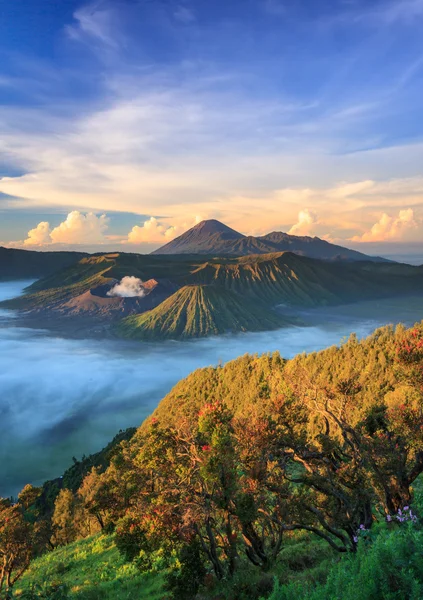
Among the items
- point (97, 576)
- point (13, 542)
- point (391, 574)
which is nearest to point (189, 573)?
point (391, 574)

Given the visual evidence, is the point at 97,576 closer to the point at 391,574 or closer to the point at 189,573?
the point at 189,573

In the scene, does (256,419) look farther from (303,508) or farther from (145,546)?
(145,546)

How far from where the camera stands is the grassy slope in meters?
21.3

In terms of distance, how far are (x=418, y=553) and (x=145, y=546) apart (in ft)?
41.1

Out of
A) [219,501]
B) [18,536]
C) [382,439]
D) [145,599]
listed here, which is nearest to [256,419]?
[219,501]

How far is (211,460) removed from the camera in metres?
14.2

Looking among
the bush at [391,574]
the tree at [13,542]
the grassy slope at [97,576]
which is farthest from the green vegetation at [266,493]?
the tree at [13,542]

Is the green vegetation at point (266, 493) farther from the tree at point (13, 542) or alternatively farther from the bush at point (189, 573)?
the tree at point (13, 542)

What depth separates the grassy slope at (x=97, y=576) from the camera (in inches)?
838

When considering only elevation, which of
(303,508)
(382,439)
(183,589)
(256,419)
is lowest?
(183,589)

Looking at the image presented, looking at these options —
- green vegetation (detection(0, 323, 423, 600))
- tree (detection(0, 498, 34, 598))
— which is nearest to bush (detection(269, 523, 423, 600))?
green vegetation (detection(0, 323, 423, 600))

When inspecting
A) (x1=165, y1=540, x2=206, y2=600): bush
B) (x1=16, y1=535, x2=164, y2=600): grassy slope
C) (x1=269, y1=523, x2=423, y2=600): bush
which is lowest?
(x1=16, y1=535, x2=164, y2=600): grassy slope

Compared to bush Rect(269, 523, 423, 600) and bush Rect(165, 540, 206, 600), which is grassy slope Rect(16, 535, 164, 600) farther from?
bush Rect(269, 523, 423, 600)

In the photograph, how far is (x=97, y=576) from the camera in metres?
25.6
